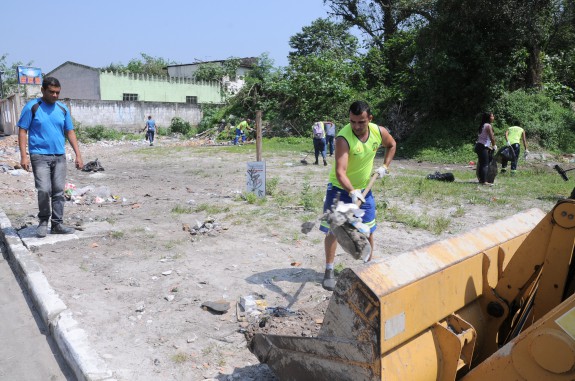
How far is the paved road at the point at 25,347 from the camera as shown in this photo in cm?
322

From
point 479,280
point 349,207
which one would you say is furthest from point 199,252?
point 479,280

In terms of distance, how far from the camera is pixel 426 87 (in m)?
19.1

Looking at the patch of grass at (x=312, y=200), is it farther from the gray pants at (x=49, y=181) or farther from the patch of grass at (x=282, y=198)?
the gray pants at (x=49, y=181)

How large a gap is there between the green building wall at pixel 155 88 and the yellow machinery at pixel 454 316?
3296 centimetres

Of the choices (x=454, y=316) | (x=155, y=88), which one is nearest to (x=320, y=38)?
(x=155, y=88)

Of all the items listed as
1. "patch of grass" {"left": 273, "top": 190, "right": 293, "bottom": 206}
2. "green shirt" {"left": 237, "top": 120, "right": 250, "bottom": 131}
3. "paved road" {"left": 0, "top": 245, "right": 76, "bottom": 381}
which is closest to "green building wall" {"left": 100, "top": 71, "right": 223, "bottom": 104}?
"green shirt" {"left": 237, "top": 120, "right": 250, "bottom": 131}

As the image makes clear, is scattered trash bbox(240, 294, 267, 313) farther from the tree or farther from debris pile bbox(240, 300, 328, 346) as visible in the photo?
the tree

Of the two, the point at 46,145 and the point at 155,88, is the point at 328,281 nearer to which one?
the point at 46,145

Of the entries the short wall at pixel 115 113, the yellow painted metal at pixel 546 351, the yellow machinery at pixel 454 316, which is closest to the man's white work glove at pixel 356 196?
the yellow machinery at pixel 454 316

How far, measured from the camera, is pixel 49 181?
574cm

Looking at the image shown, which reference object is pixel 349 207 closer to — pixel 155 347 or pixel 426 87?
pixel 155 347

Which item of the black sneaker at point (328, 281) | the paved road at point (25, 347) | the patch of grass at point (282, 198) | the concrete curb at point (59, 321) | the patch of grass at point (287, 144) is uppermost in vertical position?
the patch of grass at point (287, 144)

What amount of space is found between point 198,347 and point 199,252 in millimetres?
2156

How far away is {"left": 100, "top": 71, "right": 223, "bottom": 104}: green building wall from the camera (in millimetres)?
32156
